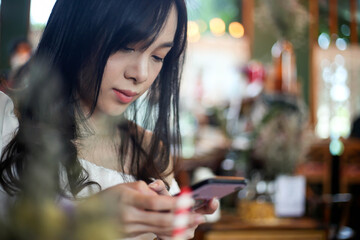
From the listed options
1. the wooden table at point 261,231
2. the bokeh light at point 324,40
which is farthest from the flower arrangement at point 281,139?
the bokeh light at point 324,40

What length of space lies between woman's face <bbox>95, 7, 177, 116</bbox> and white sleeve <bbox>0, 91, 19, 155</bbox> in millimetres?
104

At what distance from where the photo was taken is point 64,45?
1.87ft

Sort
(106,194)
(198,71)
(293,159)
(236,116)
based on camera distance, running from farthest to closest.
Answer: (198,71) → (236,116) → (293,159) → (106,194)

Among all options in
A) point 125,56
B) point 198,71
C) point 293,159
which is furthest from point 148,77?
point 198,71

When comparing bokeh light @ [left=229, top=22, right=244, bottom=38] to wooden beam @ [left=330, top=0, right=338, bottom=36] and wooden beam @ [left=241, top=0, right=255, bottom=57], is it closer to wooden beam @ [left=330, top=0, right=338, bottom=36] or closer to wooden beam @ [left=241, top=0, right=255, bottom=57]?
wooden beam @ [left=241, top=0, right=255, bottom=57]

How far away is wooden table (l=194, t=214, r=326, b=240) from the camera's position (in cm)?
171

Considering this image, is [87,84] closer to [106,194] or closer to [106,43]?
[106,43]

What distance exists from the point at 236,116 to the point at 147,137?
147 cm

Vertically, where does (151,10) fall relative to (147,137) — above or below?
above

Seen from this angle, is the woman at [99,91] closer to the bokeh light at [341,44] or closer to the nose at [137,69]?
the nose at [137,69]

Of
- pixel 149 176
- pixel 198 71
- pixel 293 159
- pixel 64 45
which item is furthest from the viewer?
pixel 198 71

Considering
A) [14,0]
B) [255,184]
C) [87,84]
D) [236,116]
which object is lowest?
[255,184]

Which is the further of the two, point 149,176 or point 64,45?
point 149,176

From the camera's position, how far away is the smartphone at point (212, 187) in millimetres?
556
